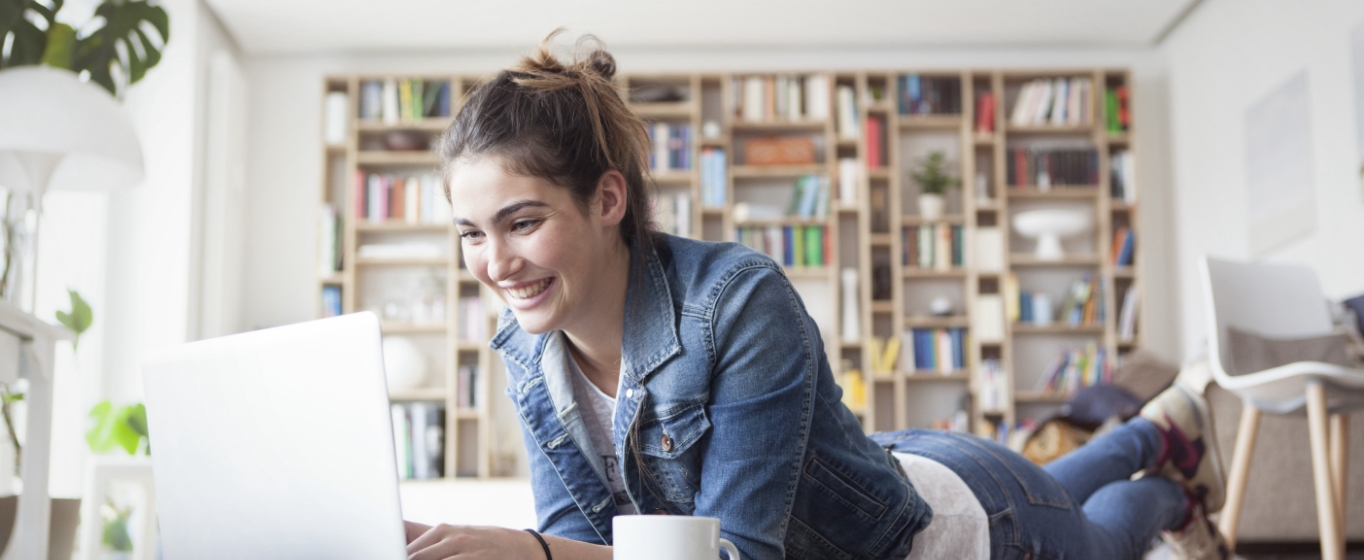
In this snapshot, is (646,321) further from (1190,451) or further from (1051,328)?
(1051,328)

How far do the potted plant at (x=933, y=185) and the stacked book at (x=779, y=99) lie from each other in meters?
0.58

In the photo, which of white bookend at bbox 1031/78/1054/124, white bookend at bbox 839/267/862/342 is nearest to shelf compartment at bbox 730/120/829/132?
white bookend at bbox 839/267/862/342

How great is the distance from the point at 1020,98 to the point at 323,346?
5.39 m

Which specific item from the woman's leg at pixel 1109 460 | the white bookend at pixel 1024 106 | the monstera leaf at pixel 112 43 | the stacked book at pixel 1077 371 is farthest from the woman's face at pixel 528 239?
the white bookend at pixel 1024 106

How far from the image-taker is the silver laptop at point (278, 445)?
2.61 feet

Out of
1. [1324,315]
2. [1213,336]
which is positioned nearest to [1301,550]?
[1324,315]

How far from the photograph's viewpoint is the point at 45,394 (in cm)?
158

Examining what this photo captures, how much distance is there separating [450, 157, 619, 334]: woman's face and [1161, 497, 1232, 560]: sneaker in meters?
1.33

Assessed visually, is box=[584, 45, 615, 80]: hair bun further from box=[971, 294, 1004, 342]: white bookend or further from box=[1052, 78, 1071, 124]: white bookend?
box=[1052, 78, 1071, 124]: white bookend

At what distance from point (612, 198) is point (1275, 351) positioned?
2089 mm

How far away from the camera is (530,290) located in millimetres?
1194

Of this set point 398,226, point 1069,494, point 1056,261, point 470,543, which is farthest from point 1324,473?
point 398,226

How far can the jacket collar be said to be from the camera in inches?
47.4

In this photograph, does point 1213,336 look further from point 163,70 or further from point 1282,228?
point 163,70
